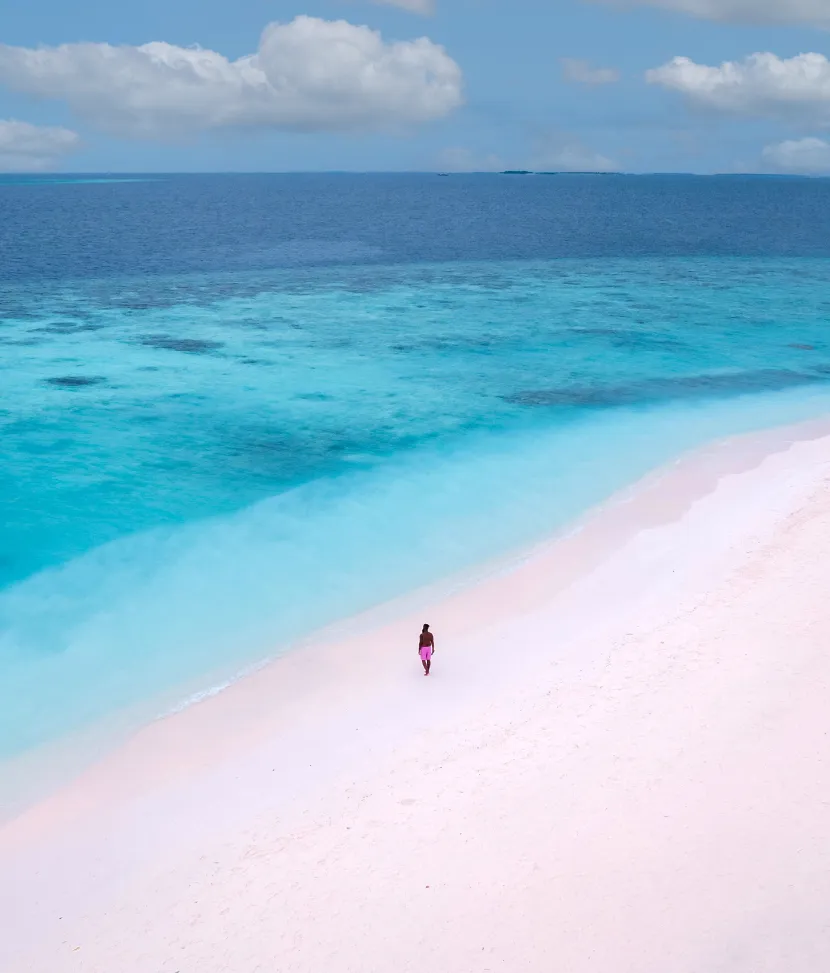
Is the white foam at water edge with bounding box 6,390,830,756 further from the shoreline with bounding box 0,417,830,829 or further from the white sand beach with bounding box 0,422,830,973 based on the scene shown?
the white sand beach with bounding box 0,422,830,973

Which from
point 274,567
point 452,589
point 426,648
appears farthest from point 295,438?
point 426,648

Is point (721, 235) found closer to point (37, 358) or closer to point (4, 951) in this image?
point (37, 358)

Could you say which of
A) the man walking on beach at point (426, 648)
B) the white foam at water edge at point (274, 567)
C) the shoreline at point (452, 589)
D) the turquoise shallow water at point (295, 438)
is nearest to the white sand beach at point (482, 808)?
the shoreline at point (452, 589)

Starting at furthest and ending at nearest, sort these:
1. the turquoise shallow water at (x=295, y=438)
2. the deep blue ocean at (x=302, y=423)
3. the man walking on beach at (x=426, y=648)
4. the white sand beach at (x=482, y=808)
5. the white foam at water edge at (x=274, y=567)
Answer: the deep blue ocean at (x=302, y=423)
the turquoise shallow water at (x=295, y=438)
the white foam at water edge at (x=274, y=567)
the man walking on beach at (x=426, y=648)
the white sand beach at (x=482, y=808)

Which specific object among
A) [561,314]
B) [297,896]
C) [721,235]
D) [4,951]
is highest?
[721,235]

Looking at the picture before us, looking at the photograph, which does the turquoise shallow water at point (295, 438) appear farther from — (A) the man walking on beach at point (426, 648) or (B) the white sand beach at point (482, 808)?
(A) the man walking on beach at point (426, 648)

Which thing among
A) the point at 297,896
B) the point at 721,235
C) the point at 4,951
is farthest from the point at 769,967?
the point at 721,235

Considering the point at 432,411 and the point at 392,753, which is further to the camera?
the point at 432,411
